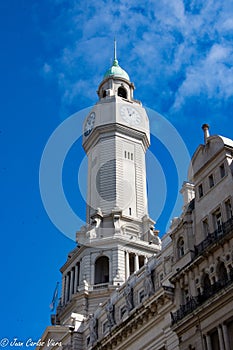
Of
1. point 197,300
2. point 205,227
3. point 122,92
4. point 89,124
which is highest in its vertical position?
point 122,92

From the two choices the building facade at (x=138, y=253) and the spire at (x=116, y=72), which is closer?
the building facade at (x=138, y=253)

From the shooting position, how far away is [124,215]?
89.6 meters

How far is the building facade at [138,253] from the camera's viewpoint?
41844 mm

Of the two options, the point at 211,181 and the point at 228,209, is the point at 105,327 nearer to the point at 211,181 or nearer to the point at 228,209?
the point at 211,181

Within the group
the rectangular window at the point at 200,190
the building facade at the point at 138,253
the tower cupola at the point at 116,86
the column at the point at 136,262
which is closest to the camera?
the building facade at the point at 138,253

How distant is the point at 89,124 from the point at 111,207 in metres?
20.8

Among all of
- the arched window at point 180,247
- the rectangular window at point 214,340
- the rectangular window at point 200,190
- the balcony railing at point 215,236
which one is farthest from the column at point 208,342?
the rectangular window at point 200,190

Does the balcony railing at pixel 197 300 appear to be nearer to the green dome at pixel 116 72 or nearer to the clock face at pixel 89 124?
the clock face at pixel 89 124

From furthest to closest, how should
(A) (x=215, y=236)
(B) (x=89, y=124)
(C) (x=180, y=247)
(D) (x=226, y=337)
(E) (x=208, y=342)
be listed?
1. (B) (x=89, y=124)
2. (C) (x=180, y=247)
3. (A) (x=215, y=236)
4. (E) (x=208, y=342)
5. (D) (x=226, y=337)

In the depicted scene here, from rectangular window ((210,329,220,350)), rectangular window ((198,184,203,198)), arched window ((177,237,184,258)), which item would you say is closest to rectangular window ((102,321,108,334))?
arched window ((177,237,184,258))

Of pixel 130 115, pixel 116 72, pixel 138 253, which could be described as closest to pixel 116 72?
pixel 116 72

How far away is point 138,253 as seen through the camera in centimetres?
8519

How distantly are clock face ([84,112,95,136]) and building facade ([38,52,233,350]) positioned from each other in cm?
27

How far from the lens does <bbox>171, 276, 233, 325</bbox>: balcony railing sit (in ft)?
131
